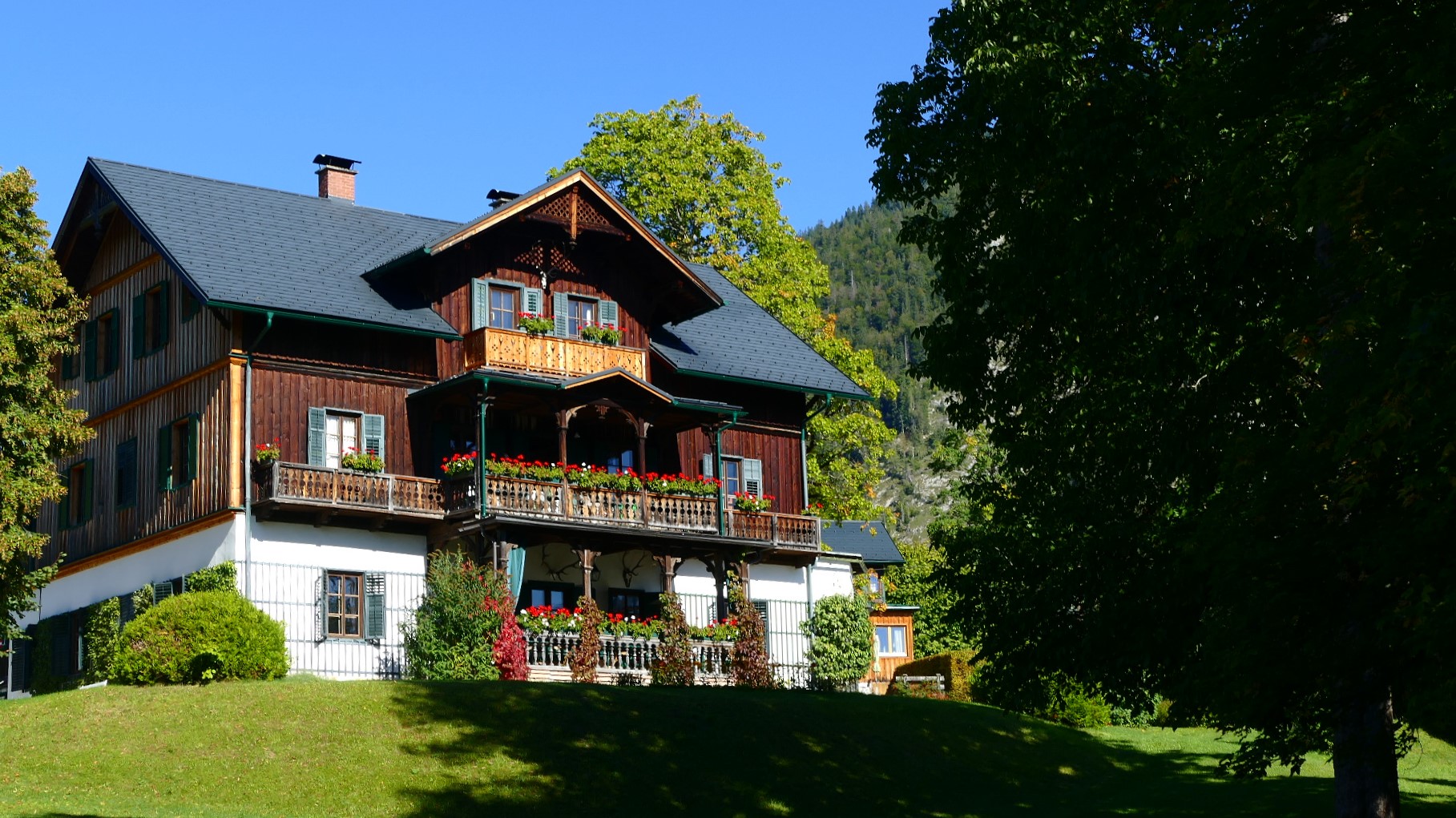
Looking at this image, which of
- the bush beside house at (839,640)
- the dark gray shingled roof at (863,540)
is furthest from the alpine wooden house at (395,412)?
the dark gray shingled roof at (863,540)

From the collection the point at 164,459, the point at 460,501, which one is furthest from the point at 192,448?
the point at 460,501

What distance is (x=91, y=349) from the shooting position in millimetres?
39719

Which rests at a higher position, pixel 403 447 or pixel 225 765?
pixel 403 447

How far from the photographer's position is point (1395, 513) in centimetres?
1441

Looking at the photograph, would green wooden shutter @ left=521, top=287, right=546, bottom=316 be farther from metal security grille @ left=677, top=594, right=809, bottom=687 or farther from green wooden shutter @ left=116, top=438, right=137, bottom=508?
green wooden shutter @ left=116, top=438, right=137, bottom=508

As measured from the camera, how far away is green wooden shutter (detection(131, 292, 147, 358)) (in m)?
37.4

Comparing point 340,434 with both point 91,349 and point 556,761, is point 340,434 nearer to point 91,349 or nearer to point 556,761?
point 91,349

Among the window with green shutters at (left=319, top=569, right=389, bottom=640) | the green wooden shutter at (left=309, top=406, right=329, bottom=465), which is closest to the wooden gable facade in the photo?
the green wooden shutter at (left=309, top=406, right=329, bottom=465)

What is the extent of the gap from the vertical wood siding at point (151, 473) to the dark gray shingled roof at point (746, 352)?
10.4 metres

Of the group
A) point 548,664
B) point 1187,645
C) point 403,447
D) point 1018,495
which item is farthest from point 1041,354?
point 403,447

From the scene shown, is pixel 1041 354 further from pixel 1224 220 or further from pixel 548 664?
pixel 548 664

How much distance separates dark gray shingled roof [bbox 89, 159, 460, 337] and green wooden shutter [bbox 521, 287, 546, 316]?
1986mm

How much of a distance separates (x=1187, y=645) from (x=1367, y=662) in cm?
494

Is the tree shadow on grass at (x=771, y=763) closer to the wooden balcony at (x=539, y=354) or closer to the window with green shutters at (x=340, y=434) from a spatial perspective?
the window with green shutters at (x=340, y=434)
